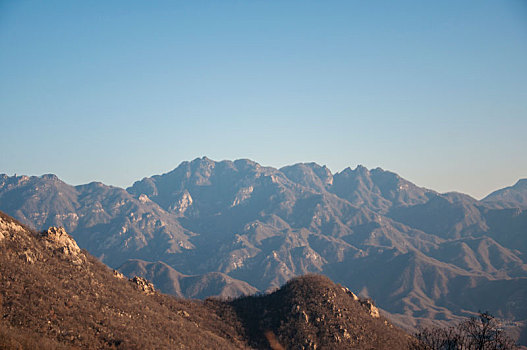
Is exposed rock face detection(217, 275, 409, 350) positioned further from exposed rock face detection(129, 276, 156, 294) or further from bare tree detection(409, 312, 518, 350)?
bare tree detection(409, 312, 518, 350)

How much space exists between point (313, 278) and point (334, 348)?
34.5 meters

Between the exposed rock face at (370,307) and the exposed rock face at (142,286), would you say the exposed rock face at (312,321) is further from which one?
the exposed rock face at (142,286)

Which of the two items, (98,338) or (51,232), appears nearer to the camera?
(98,338)

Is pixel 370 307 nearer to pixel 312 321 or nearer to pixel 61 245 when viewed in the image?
pixel 312 321

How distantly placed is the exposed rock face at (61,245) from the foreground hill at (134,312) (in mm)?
218

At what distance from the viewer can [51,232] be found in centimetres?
10756

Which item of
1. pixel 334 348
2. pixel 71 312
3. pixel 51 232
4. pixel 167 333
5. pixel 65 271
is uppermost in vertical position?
pixel 51 232

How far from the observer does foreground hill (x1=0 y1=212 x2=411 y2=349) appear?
259 ft

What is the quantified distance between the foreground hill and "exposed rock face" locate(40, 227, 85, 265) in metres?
0.22


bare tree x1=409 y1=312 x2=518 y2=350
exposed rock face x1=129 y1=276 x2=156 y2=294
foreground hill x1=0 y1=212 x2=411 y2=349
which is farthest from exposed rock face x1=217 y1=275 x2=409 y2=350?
bare tree x1=409 y1=312 x2=518 y2=350

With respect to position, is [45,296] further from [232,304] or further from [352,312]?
[352,312]

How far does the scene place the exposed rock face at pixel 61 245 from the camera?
10472cm

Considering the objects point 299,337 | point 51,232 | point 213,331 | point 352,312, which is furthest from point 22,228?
A: point 352,312

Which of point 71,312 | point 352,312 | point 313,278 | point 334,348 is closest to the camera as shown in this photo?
point 71,312
